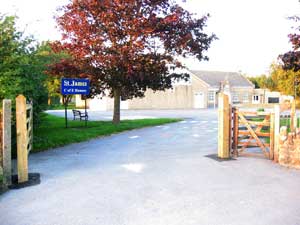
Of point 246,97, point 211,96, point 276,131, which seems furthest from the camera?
point 246,97

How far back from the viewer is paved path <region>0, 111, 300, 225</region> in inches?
175

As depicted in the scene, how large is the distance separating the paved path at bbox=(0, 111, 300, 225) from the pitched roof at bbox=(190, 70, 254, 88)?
132 feet

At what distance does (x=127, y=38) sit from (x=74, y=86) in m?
3.87

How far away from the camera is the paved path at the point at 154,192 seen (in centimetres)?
444

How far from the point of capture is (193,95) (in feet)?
151

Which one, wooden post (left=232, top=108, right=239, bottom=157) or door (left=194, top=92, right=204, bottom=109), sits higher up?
door (left=194, top=92, right=204, bottom=109)

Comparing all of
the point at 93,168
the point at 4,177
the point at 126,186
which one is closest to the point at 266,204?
the point at 126,186

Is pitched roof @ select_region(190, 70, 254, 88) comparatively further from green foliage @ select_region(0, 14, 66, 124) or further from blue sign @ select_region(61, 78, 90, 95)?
green foliage @ select_region(0, 14, 66, 124)

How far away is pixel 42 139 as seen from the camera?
36.0ft

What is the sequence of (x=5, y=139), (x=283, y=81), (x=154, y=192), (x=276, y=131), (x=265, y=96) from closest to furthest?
(x=154, y=192) < (x=5, y=139) < (x=276, y=131) < (x=283, y=81) < (x=265, y=96)

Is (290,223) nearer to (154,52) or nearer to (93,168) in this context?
(93,168)

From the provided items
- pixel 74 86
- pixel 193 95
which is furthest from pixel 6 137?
pixel 193 95

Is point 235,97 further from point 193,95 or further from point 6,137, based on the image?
point 6,137

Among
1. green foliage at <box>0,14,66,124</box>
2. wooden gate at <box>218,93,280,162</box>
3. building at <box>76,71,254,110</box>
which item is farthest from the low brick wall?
building at <box>76,71,254,110</box>
